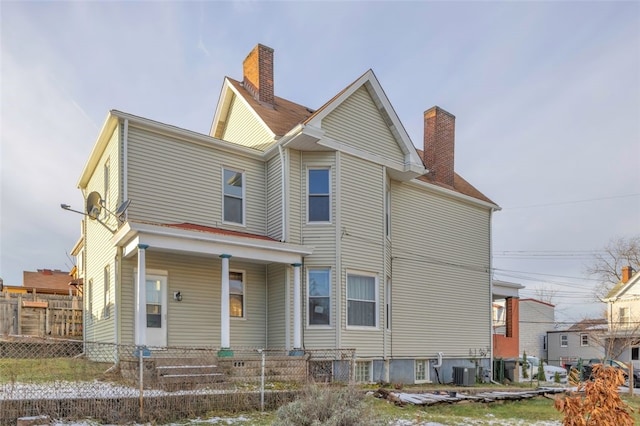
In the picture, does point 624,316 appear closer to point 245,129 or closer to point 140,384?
point 245,129

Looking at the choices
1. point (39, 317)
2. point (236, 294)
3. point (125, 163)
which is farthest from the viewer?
point (39, 317)

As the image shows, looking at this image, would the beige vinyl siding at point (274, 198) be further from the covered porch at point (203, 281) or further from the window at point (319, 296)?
the window at point (319, 296)

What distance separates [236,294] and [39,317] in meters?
7.19

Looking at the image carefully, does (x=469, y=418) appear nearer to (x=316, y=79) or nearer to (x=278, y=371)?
(x=278, y=371)

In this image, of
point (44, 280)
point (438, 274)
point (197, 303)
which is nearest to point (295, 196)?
point (197, 303)

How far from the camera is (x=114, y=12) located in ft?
44.9

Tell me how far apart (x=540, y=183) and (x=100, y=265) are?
2009cm

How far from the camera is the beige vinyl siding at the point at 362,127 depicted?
1417cm

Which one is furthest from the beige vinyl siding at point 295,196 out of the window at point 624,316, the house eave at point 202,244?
the window at point 624,316

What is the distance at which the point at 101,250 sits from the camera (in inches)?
548

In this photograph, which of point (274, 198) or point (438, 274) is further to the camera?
point (438, 274)

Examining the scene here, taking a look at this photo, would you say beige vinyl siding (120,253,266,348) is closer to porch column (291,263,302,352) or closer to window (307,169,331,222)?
porch column (291,263,302,352)

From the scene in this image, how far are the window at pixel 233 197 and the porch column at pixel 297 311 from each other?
7.50 ft

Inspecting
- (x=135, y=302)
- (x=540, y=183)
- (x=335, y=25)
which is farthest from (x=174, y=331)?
(x=540, y=183)
